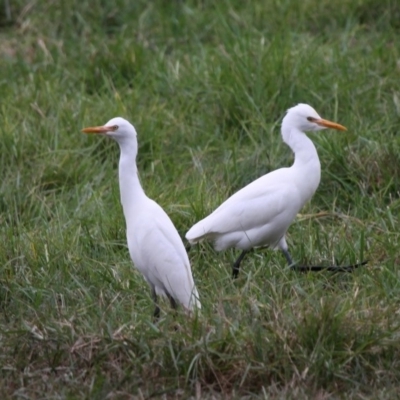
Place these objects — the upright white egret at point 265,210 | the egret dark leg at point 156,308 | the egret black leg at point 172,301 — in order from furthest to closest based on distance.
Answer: the upright white egret at point 265,210 → the egret black leg at point 172,301 → the egret dark leg at point 156,308

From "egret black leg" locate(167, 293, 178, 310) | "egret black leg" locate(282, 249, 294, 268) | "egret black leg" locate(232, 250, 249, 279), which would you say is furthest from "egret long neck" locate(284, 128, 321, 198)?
"egret black leg" locate(167, 293, 178, 310)

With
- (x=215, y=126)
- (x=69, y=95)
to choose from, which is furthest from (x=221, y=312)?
(x=69, y=95)

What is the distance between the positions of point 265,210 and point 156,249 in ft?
2.56

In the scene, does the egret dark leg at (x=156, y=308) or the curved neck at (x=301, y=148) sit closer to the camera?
the egret dark leg at (x=156, y=308)

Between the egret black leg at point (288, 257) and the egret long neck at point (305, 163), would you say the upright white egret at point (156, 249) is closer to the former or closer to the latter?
the egret black leg at point (288, 257)

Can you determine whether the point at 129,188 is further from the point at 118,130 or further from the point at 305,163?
the point at 305,163

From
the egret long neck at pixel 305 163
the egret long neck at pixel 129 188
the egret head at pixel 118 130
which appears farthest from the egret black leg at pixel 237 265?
the egret head at pixel 118 130

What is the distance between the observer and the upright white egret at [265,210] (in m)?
5.83

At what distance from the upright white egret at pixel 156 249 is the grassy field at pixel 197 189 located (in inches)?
5.6

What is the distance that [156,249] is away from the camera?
17.4 feet

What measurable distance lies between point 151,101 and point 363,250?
2.86 meters

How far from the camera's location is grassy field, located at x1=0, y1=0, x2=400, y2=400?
4715mm

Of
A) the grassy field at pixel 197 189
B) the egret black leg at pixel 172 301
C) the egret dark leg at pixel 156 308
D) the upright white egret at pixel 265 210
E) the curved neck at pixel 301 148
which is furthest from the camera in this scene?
the curved neck at pixel 301 148

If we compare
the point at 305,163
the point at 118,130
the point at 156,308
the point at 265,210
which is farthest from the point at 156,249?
the point at 305,163
